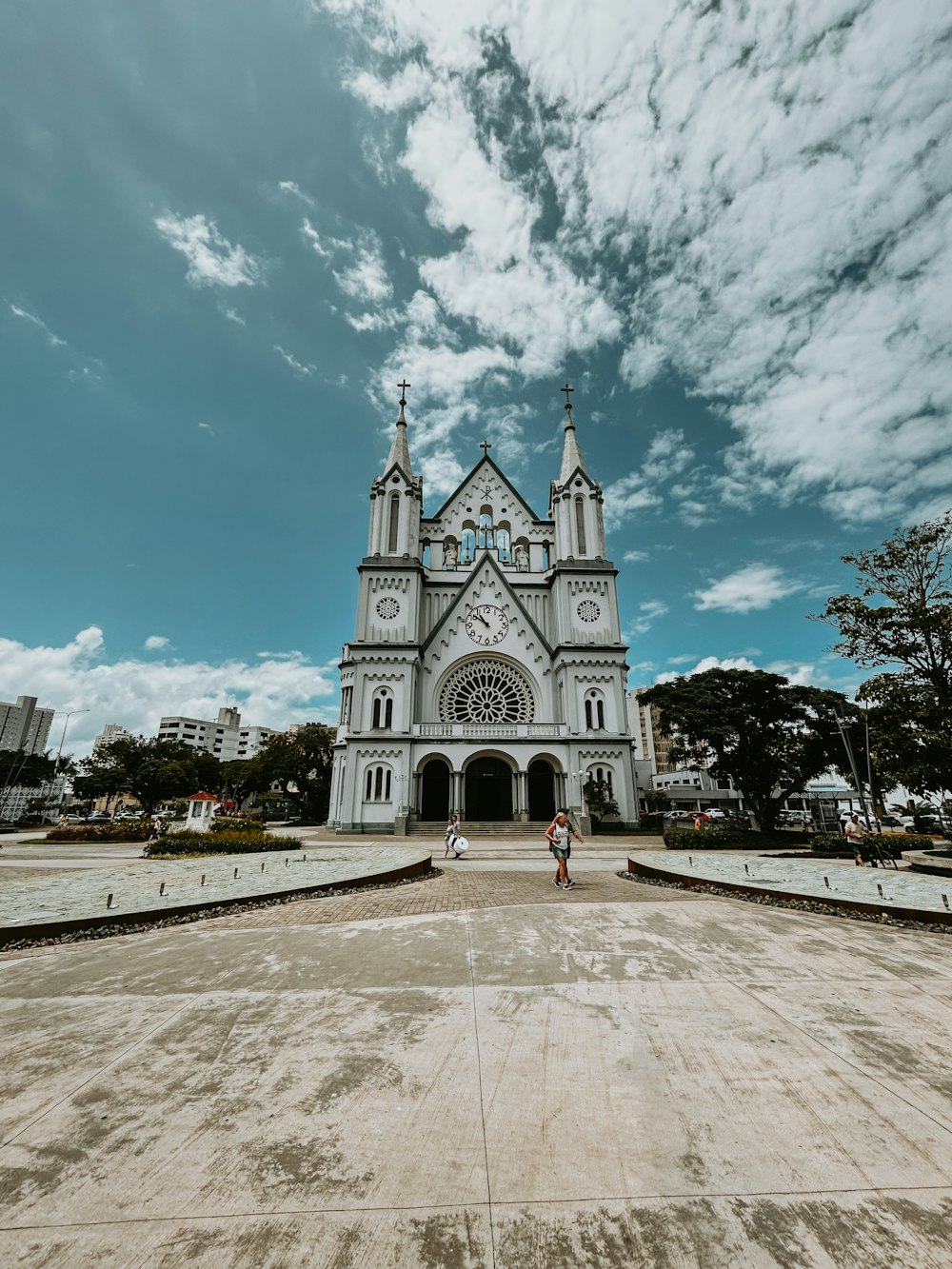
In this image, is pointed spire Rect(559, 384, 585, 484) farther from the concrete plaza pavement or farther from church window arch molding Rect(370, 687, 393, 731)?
the concrete plaza pavement

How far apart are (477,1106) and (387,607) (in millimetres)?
33122

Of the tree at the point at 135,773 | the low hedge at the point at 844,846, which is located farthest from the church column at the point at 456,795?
the tree at the point at 135,773

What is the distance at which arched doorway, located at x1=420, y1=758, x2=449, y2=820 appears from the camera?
35344 mm

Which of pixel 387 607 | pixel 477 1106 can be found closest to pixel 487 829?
pixel 387 607

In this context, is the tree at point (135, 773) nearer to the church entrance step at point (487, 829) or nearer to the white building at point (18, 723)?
the church entrance step at point (487, 829)

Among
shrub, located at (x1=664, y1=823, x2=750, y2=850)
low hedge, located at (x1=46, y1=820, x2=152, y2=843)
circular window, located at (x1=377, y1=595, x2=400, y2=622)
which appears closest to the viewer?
shrub, located at (x1=664, y1=823, x2=750, y2=850)

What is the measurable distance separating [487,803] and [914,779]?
23379mm

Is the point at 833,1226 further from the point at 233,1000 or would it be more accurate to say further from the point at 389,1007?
the point at 233,1000

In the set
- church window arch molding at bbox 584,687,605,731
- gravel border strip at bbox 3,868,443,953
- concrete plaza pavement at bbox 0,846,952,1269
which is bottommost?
concrete plaza pavement at bbox 0,846,952,1269

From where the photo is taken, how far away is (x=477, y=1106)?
11.2 ft

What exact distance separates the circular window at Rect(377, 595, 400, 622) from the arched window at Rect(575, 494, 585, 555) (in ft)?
42.7

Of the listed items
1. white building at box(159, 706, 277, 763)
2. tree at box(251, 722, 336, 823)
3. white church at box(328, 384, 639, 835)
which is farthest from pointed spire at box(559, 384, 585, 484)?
white building at box(159, 706, 277, 763)

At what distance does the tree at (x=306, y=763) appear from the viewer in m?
45.4

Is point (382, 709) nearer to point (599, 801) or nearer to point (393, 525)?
point (393, 525)
